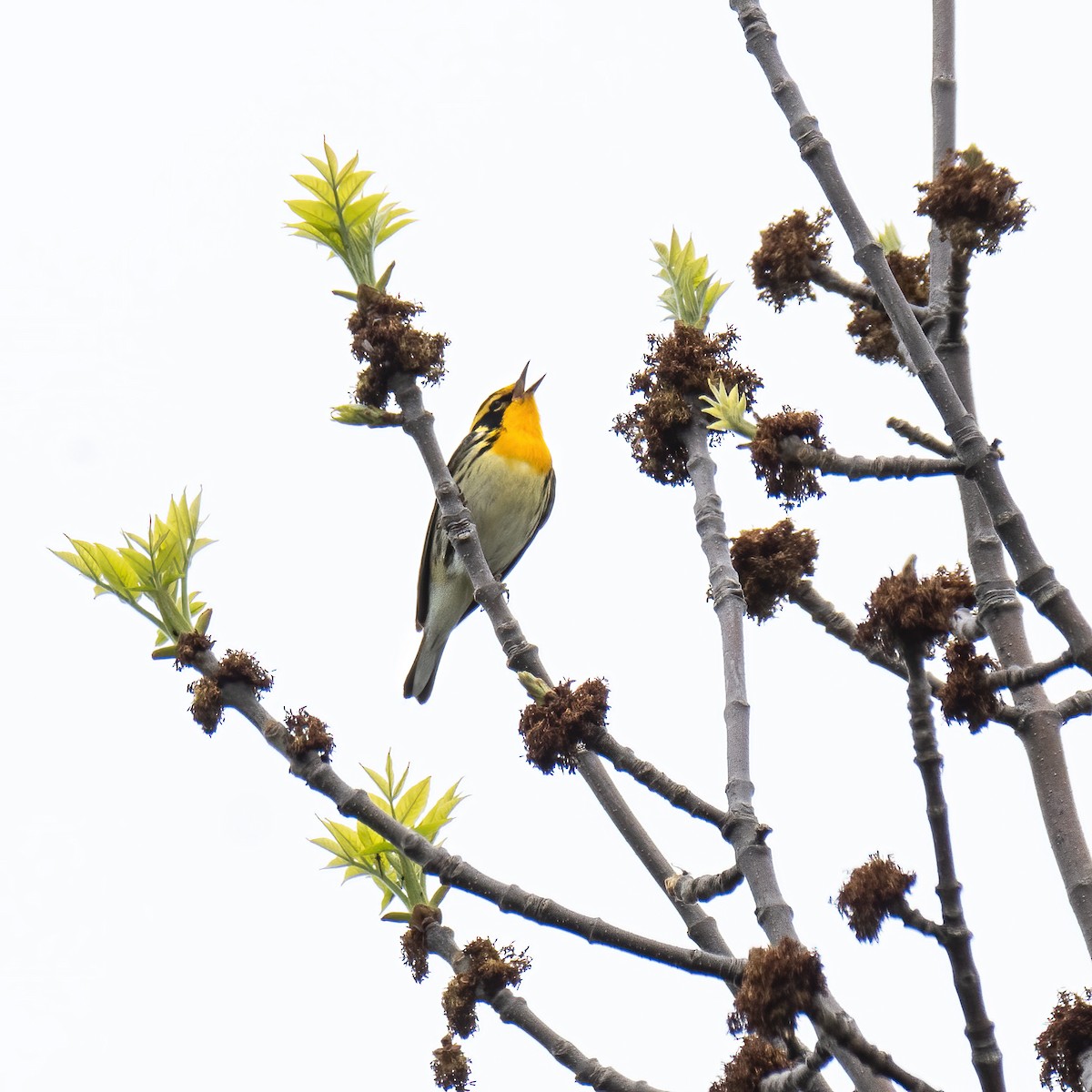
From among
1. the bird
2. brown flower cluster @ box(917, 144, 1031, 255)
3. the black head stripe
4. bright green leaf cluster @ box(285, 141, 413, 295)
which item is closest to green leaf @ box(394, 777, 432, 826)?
bright green leaf cluster @ box(285, 141, 413, 295)

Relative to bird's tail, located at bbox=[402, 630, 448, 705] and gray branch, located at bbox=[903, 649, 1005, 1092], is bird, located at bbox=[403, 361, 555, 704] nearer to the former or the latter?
bird's tail, located at bbox=[402, 630, 448, 705]

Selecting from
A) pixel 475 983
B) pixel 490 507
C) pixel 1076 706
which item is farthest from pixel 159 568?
pixel 490 507

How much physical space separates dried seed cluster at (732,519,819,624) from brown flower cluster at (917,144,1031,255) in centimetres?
80

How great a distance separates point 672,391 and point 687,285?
1.60 feet

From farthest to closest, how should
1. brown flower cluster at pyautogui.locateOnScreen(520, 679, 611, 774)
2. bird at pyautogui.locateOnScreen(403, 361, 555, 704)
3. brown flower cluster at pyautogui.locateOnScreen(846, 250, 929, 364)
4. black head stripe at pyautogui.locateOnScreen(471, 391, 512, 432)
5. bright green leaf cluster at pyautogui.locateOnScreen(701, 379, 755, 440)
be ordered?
black head stripe at pyautogui.locateOnScreen(471, 391, 512, 432) → bird at pyautogui.locateOnScreen(403, 361, 555, 704) → brown flower cluster at pyautogui.locateOnScreen(846, 250, 929, 364) → bright green leaf cluster at pyautogui.locateOnScreen(701, 379, 755, 440) → brown flower cluster at pyautogui.locateOnScreen(520, 679, 611, 774)

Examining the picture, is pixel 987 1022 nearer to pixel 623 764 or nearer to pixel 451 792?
pixel 623 764

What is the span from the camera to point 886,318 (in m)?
4.09

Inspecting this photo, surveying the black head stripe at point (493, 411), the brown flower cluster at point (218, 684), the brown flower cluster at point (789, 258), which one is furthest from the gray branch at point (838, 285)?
the black head stripe at point (493, 411)

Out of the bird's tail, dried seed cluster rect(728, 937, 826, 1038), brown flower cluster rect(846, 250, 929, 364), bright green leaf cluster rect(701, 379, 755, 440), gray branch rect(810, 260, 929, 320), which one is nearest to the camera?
dried seed cluster rect(728, 937, 826, 1038)

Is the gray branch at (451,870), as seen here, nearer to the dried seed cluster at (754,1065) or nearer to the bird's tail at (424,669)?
the dried seed cluster at (754,1065)

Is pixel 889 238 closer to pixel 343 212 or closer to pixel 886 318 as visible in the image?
pixel 886 318

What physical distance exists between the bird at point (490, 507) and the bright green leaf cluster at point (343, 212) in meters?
4.76

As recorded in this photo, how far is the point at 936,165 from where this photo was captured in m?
3.58

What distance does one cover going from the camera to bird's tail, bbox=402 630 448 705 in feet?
29.9
